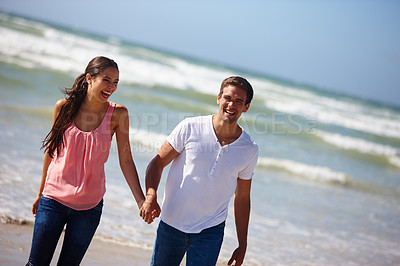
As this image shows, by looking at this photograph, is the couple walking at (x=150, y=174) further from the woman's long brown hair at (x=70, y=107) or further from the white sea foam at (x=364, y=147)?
the white sea foam at (x=364, y=147)

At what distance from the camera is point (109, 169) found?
275 inches

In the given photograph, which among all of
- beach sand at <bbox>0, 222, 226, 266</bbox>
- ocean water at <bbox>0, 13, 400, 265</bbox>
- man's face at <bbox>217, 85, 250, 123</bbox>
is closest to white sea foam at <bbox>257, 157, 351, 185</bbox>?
ocean water at <bbox>0, 13, 400, 265</bbox>

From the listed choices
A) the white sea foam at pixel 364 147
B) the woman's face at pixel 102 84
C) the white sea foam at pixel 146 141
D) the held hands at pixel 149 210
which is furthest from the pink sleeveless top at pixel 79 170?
the white sea foam at pixel 364 147

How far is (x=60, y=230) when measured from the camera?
8.62 feet

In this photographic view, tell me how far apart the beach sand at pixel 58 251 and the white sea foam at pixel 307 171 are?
5879 mm

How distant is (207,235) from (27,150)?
5.14m

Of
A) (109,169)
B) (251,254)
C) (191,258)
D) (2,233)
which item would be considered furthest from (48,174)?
(109,169)

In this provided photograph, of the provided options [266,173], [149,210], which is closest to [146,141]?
[266,173]

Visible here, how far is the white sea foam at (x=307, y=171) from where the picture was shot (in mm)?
10180

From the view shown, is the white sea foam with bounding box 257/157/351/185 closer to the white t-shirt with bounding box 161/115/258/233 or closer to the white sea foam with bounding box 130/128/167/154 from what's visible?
the white sea foam with bounding box 130/128/167/154

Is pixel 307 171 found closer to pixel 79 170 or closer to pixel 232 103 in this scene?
pixel 232 103

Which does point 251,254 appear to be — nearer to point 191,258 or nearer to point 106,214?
point 106,214

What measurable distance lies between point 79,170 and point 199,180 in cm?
79

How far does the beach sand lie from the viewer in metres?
3.75
